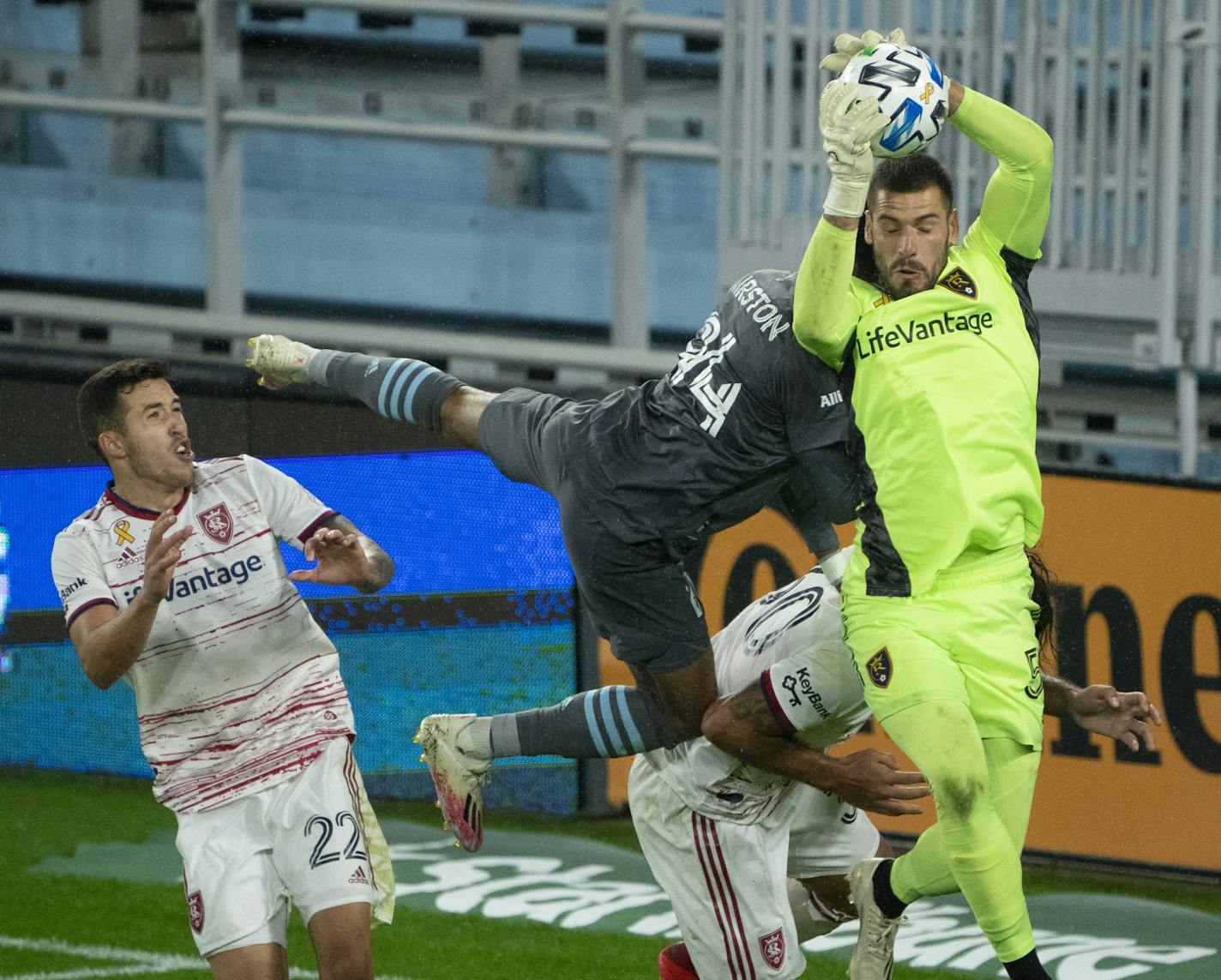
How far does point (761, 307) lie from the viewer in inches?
171

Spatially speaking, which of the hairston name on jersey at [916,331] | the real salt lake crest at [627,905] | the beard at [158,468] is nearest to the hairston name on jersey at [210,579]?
the beard at [158,468]

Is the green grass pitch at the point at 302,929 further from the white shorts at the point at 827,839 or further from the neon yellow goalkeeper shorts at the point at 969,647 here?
the neon yellow goalkeeper shorts at the point at 969,647

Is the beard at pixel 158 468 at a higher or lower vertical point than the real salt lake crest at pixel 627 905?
higher

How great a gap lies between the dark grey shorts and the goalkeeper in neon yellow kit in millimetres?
410

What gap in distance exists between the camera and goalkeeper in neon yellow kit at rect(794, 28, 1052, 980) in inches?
159

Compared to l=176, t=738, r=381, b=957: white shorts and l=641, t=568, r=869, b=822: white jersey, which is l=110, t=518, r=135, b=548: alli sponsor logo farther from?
l=641, t=568, r=869, b=822: white jersey

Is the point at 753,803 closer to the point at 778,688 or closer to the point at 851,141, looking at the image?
the point at 778,688

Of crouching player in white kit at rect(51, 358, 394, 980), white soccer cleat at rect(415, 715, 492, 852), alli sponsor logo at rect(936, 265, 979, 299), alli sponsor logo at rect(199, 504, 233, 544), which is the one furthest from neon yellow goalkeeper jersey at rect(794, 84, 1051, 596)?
alli sponsor logo at rect(199, 504, 233, 544)

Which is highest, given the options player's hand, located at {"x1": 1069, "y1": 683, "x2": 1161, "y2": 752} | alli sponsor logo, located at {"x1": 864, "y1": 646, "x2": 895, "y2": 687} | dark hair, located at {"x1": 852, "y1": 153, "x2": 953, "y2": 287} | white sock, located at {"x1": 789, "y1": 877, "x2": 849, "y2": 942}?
dark hair, located at {"x1": 852, "y1": 153, "x2": 953, "y2": 287}

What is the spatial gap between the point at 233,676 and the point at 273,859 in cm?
44

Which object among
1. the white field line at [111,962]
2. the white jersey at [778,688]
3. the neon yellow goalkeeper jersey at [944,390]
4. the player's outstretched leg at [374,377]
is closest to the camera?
the neon yellow goalkeeper jersey at [944,390]

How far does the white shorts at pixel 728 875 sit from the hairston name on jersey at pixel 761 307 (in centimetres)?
112

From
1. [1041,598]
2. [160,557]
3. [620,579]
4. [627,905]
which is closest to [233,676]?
[160,557]

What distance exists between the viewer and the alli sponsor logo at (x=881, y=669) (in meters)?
4.11
